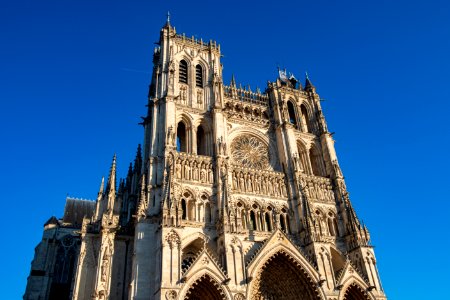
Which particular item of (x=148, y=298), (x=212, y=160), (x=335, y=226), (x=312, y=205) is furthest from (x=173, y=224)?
(x=335, y=226)

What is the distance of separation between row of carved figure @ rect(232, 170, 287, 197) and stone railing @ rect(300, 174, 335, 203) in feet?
5.92

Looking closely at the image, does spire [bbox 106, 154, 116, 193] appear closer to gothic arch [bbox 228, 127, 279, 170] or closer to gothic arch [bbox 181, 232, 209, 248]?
gothic arch [bbox 181, 232, 209, 248]

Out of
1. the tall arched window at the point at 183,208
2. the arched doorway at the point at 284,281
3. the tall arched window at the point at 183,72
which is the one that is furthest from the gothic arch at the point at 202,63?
the arched doorway at the point at 284,281

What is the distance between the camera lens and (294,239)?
84.0ft

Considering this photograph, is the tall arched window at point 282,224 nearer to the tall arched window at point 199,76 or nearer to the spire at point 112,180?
the spire at point 112,180

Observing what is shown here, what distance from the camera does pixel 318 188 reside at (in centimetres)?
2900

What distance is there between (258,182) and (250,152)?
131 inches

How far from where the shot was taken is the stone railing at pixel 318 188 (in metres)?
28.1

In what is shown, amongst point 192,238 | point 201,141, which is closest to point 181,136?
point 201,141

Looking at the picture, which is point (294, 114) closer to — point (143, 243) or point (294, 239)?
point (294, 239)

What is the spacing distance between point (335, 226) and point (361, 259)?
3255mm

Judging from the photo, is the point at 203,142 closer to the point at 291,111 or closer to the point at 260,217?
the point at 260,217

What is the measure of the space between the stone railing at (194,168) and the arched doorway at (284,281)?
686cm

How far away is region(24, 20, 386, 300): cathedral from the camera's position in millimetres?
20891
